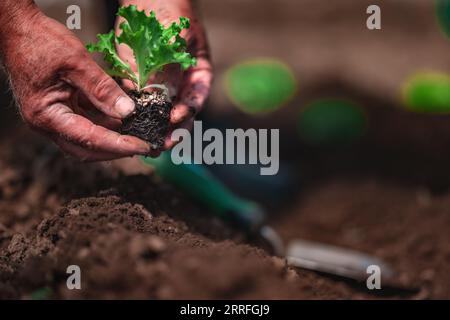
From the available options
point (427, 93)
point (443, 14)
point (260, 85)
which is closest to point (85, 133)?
point (260, 85)

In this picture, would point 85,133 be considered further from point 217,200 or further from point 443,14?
point 443,14

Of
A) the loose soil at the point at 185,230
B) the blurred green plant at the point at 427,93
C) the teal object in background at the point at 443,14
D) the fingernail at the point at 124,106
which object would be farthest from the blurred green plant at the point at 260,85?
the fingernail at the point at 124,106

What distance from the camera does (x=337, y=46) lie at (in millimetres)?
6285

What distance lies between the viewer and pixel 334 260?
3.37 metres

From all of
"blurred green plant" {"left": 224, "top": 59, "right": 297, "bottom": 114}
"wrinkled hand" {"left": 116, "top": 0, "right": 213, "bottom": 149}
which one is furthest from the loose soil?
"blurred green plant" {"left": 224, "top": 59, "right": 297, "bottom": 114}

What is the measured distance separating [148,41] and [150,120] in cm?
33

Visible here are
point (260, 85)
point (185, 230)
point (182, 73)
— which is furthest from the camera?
point (260, 85)

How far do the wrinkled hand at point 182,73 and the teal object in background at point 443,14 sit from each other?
447cm

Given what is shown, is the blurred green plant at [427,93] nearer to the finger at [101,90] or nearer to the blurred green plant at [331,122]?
the blurred green plant at [331,122]

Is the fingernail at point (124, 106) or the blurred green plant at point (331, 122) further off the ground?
the blurred green plant at point (331, 122)

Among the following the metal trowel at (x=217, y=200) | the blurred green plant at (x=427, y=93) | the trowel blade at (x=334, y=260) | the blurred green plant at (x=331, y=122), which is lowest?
the trowel blade at (x=334, y=260)

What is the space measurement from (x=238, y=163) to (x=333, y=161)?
0.94 meters

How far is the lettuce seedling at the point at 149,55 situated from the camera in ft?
7.54
